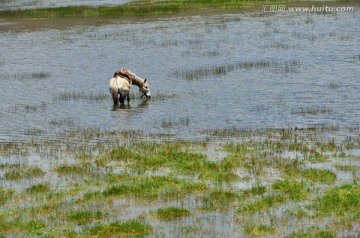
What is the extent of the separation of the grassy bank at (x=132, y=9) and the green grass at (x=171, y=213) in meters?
51.9

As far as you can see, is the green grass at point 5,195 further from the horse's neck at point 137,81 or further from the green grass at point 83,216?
the horse's neck at point 137,81

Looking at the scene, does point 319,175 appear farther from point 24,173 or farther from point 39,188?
point 24,173

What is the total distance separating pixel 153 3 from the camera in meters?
73.0

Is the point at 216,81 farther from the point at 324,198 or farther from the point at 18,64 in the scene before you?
the point at 324,198

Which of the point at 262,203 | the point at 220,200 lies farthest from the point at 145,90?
the point at 262,203

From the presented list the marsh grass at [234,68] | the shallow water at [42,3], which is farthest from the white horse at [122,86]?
the shallow water at [42,3]

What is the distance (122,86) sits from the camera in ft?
99.1

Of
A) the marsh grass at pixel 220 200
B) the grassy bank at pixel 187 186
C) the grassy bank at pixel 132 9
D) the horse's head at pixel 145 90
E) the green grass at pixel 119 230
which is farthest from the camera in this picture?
the grassy bank at pixel 132 9

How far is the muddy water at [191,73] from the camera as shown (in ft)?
84.4

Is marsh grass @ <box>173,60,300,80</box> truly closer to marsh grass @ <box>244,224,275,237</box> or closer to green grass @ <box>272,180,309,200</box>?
green grass @ <box>272,180,309,200</box>

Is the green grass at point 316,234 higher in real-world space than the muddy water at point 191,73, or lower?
higher

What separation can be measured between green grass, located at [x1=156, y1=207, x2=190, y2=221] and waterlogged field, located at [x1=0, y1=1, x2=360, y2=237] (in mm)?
28

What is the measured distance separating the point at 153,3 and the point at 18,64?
104 feet
